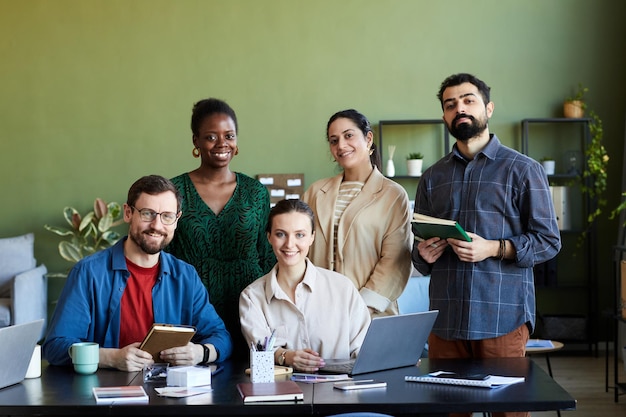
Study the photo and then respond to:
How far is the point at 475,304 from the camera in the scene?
2.85 m

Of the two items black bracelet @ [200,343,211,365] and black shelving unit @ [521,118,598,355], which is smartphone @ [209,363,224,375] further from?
black shelving unit @ [521,118,598,355]

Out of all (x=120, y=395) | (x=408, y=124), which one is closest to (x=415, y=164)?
(x=408, y=124)

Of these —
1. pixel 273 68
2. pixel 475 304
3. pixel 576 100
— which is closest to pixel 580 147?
pixel 576 100

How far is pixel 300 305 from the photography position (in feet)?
8.79

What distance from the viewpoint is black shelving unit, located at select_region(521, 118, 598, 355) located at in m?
6.57

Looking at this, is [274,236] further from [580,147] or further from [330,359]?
[580,147]

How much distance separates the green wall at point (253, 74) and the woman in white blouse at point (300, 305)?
159 inches

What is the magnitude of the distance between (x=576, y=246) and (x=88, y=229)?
3.85 metres

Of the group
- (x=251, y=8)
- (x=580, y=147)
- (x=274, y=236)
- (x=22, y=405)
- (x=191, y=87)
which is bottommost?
(x=22, y=405)

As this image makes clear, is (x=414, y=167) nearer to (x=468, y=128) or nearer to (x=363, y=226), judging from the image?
(x=363, y=226)

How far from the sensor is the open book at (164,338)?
93.6 inches

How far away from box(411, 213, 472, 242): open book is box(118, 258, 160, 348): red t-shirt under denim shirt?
2.87 ft

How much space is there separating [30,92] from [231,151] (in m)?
4.22

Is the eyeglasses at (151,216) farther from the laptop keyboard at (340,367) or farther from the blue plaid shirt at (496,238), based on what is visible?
the blue plaid shirt at (496,238)
